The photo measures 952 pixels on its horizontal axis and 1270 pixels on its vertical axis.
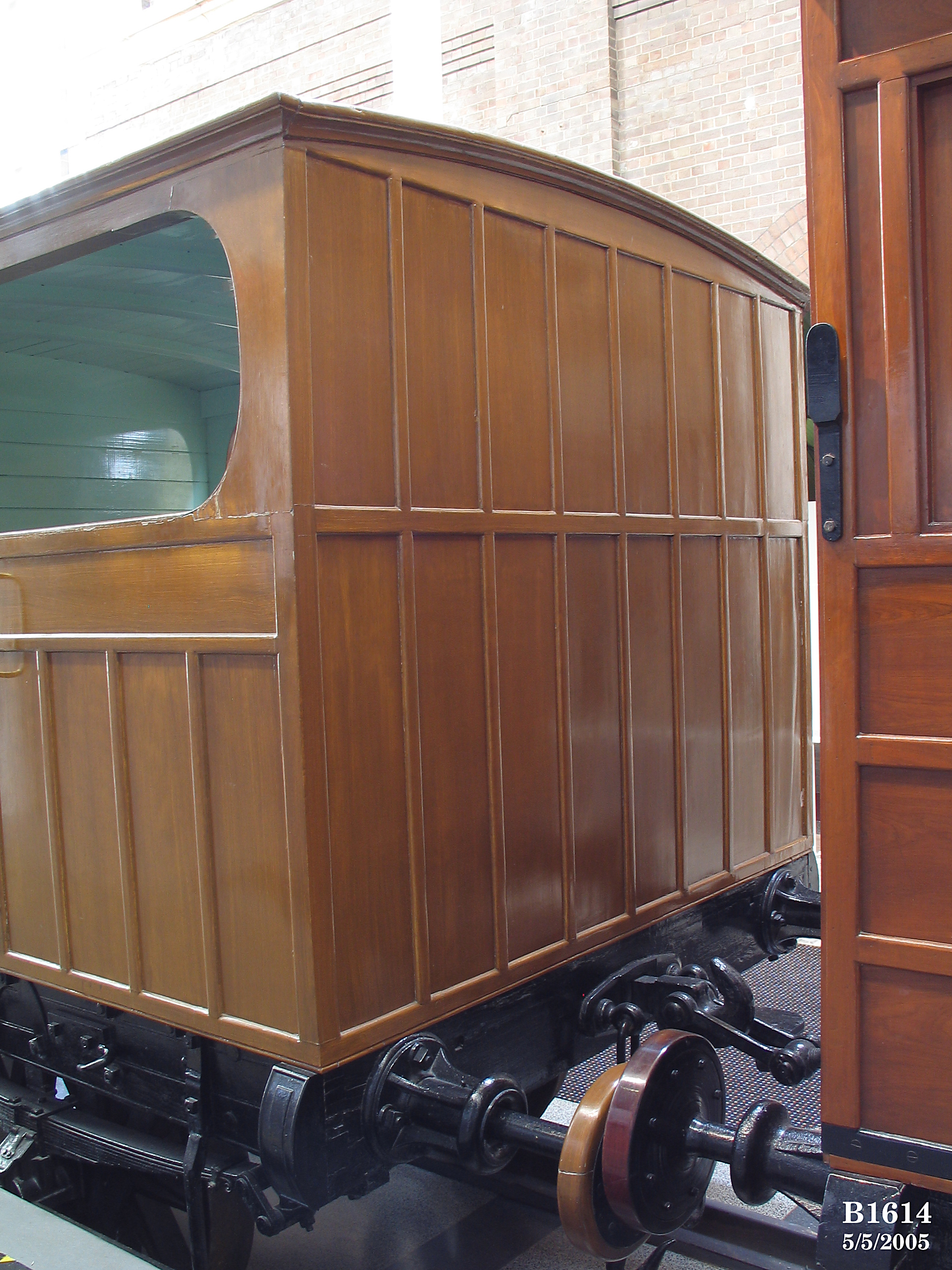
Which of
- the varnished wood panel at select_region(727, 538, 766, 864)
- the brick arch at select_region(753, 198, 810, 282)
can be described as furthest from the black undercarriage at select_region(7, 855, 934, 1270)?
the brick arch at select_region(753, 198, 810, 282)

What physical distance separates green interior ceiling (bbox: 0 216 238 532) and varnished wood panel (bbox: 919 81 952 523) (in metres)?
2.17

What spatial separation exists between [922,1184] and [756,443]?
2554 mm

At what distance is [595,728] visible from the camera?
322cm

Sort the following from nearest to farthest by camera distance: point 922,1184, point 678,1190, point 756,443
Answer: point 922,1184
point 678,1190
point 756,443

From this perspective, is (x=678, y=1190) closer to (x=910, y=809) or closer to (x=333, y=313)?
(x=910, y=809)

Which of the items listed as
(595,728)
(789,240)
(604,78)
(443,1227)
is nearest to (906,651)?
(595,728)

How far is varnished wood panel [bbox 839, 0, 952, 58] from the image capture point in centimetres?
187

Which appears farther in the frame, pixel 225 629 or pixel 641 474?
pixel 641 474

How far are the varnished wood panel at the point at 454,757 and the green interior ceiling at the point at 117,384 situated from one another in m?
1.43

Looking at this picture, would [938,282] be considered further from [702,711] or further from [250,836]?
[702,711]

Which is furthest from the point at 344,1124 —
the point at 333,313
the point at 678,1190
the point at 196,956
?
the point at 333,313

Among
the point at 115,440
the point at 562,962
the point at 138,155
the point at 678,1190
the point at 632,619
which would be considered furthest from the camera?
the point at 115,440

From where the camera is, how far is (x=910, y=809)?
1.95m

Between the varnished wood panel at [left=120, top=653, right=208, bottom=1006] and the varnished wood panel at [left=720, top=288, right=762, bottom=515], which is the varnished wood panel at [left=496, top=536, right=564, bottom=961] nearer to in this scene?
the varnished wood panel at [left=120, top=653, right=208, bottom=1006]
